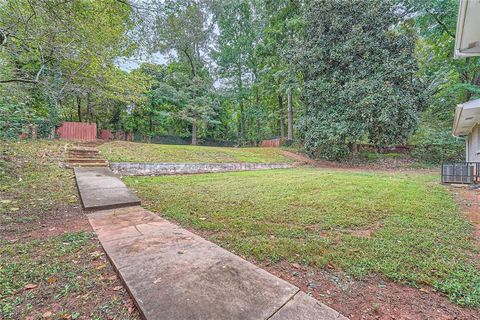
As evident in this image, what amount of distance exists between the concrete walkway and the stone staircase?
5.40 metres

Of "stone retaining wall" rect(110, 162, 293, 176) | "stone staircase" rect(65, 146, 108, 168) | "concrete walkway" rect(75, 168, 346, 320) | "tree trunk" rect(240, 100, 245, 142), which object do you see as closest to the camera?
"concrete walkway" rect(75, 168, 346, 320)

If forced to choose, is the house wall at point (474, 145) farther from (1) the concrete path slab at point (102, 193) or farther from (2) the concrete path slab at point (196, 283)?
(1) the concrete path slab at point (102, 193)

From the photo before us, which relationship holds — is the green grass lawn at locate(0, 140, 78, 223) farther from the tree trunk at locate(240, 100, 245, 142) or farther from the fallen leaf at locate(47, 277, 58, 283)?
the tree trunk at locate(240, 100, 245, 142)

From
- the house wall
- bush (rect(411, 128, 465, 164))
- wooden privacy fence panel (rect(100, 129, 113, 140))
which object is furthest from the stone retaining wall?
wooden privacy fence panel (rect(100, 129, 113, 140))

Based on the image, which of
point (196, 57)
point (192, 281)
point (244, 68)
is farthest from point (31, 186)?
point (244, 68)

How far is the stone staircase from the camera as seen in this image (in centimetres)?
712

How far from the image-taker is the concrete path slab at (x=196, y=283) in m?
1.35

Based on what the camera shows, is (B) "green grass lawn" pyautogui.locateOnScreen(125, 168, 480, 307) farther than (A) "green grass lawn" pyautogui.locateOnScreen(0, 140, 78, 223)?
No

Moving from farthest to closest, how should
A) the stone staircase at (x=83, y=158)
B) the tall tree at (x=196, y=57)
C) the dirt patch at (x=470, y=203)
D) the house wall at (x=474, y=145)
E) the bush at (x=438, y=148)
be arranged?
the tall tree at (x=196, y=57) → the bush at (x=438, y=148) → the house wall at (x=474, y=145) → the stone staircase at (x=83, y=158) → the dirt patch at (x=470, y=203)

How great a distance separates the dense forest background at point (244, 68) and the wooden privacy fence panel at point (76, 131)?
1.16m

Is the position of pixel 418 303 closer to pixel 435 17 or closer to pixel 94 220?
pixel 94 220

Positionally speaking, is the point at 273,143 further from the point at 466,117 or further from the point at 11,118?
the point at 11,118

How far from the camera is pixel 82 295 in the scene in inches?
64.6

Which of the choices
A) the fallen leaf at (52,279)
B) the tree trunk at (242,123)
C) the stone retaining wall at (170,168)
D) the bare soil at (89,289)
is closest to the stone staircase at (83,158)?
the stone retaining wall at (170,168)
